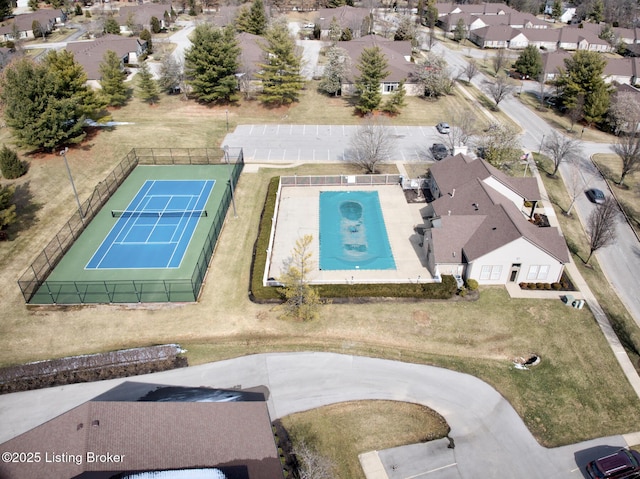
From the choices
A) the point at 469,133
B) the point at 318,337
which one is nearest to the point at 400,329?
the point at 318,337

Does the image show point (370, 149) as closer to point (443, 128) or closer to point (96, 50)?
point (443, 128)

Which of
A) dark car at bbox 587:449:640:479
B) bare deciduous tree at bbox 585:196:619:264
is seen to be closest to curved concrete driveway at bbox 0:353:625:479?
dark car at bbox 587:449:640:479

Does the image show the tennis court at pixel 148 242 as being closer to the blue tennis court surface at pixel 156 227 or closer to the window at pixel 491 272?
→ the blue tennis court surface at pixel 156 227

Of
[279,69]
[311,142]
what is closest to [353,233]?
[311,142]

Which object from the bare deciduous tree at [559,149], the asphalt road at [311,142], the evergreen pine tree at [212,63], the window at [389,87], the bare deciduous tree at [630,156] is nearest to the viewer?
the bare deciduous tree at [630,156]

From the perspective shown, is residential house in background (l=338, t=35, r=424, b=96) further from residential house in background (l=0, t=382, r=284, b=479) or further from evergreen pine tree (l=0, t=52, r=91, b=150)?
residential house in background (l=0, t=382, r=284, b=479)

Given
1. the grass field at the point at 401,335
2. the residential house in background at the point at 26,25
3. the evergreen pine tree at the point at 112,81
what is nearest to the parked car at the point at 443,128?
the grass field at the point at 401,335
